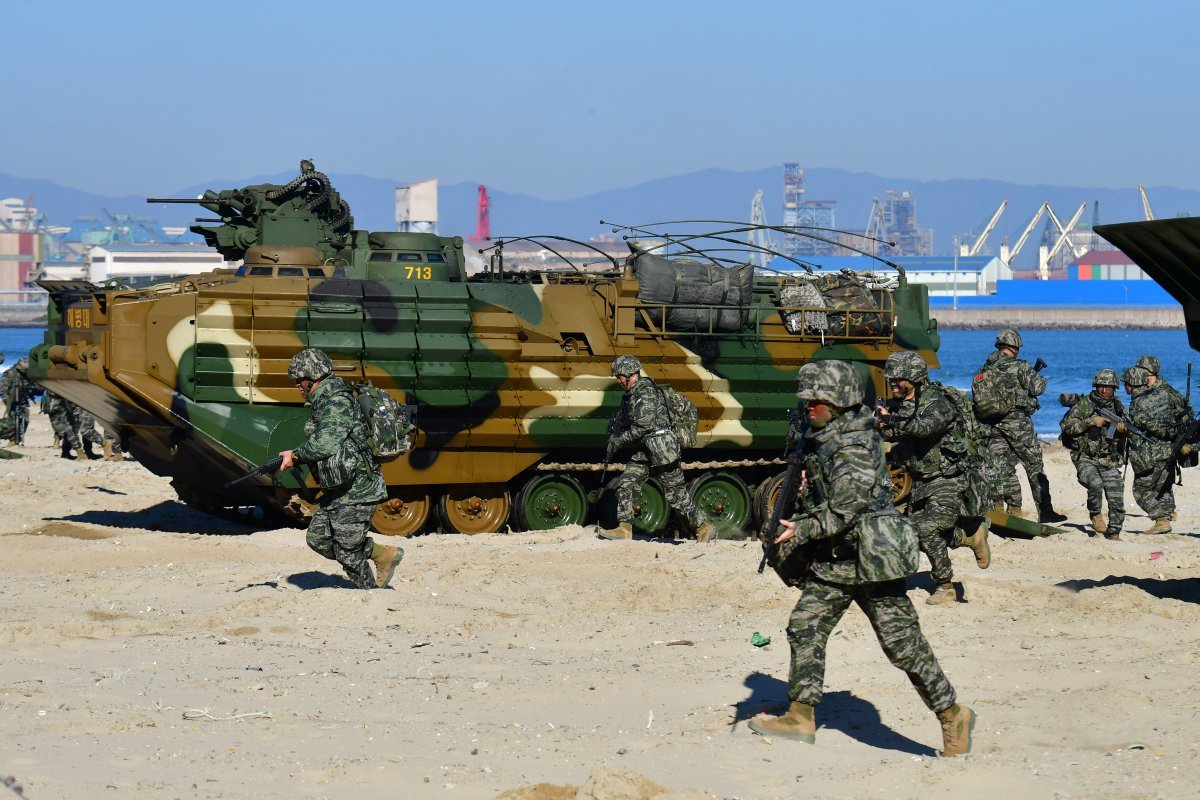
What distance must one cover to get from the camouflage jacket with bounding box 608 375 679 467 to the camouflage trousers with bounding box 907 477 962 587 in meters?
3.97

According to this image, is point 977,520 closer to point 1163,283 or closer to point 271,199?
point 1163,283

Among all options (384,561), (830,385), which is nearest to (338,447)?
(384,561)

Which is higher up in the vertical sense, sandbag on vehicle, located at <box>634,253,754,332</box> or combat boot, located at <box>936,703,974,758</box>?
sandbag on vehicle, located at <box>634,253,754,332</box>

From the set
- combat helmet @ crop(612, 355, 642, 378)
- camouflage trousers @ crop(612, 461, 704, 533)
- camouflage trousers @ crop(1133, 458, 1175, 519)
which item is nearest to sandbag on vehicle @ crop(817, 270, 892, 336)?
camouflage trousers @ crop(1133, 458, 1175, 519)

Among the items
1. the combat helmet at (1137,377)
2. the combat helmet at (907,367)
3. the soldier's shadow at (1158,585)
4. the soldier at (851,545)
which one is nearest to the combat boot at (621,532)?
the soldier's shadow at (1158,585)

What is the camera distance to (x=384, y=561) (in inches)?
486

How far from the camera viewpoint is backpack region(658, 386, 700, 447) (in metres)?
16.3

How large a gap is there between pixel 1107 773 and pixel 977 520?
15.6 ft

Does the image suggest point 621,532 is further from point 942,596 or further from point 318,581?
point 942,596

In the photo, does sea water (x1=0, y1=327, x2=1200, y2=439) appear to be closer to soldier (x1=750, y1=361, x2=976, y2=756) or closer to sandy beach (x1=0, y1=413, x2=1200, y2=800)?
sandy beach (x1=0, y1=413, x2=1200, y2=800)

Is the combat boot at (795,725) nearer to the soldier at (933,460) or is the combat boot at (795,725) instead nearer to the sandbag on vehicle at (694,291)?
the soldier at (933,460)

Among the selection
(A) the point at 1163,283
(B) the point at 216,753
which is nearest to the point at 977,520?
(A) the point at 1163,283

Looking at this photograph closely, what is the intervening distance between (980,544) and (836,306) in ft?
20.7

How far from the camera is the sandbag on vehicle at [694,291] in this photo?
1753cm
